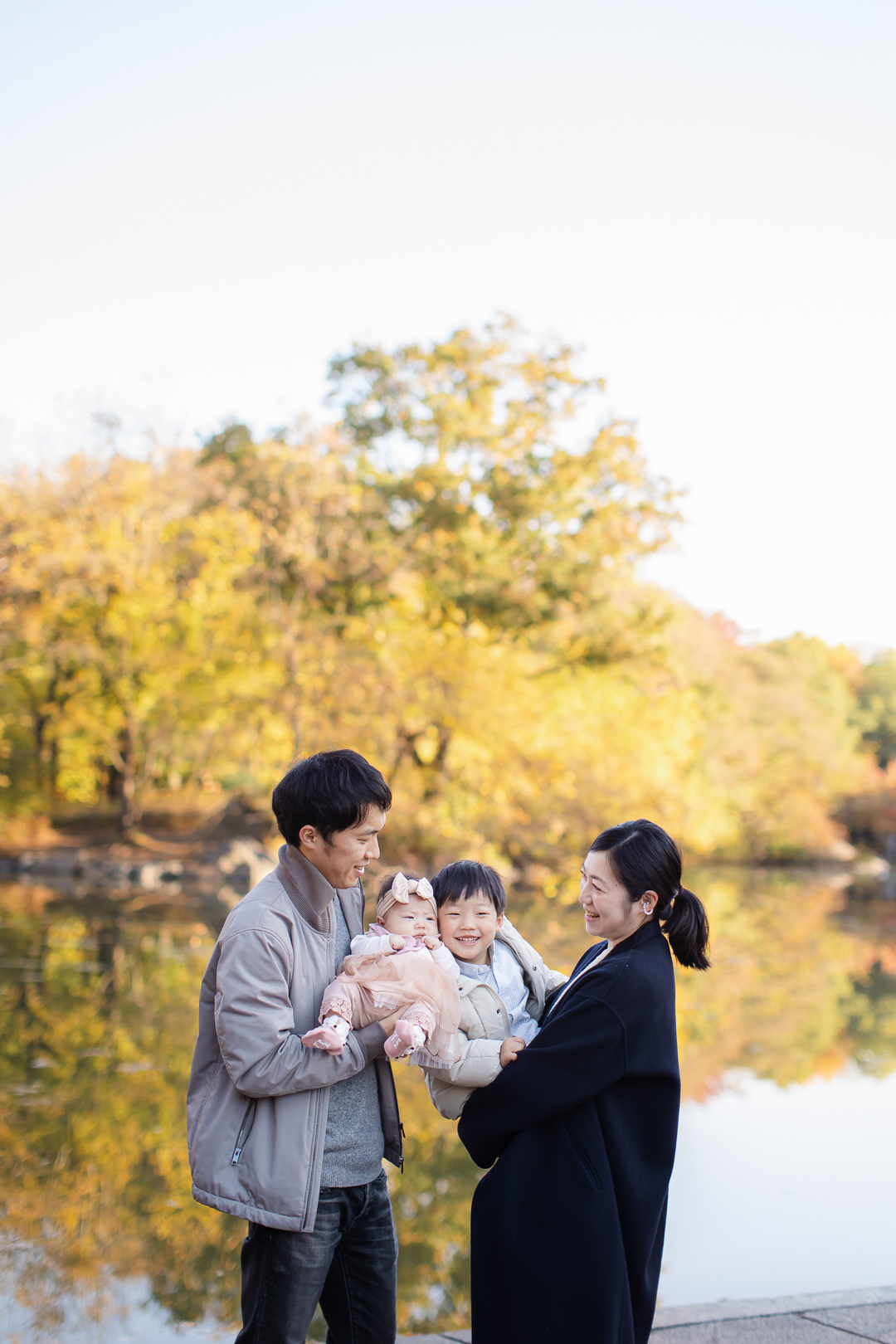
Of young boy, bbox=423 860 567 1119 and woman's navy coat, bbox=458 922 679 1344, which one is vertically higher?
young boy, bbox=423 860 567 1119

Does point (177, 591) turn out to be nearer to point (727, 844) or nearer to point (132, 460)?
point (132, 460)

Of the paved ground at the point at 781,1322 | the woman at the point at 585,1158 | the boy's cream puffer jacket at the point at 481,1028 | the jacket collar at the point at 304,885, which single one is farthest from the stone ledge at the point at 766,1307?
the jacket collar at the point at 304,885

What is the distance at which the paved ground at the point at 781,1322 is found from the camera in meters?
2.81

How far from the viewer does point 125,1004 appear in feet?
26.7

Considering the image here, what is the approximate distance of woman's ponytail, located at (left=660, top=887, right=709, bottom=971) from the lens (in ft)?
6.44

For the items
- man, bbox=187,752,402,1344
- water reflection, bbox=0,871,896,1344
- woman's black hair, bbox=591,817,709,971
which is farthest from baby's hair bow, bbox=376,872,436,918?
water reflection, bbox=0,871,896,1344

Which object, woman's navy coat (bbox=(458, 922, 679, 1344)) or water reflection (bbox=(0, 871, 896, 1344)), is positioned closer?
woman's navy coat (bbox=(458, 922, 679, 1344))

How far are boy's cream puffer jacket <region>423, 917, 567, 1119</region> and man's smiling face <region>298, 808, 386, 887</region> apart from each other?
329 millimetres

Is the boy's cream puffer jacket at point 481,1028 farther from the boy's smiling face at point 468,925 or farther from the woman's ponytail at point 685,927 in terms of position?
the woman's ponytail at point 685,927

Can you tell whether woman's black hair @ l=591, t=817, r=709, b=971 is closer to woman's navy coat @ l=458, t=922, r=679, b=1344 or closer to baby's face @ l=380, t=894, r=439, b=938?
woman's navy coat @ l=458, t=922, r=679, b=1344

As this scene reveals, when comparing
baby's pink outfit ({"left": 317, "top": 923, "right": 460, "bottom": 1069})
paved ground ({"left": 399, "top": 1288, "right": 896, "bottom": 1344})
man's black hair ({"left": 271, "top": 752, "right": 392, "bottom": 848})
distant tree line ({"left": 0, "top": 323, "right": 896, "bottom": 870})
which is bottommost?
paved ground ({"left": 399, "top": 1288, "right": 896, "bottom": 1344})

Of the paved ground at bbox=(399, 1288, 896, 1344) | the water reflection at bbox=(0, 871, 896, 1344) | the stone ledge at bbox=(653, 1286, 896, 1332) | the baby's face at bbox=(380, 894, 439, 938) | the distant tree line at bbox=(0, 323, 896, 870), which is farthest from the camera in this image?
the distant tree line at bbox=(0, 323, 896, 870)

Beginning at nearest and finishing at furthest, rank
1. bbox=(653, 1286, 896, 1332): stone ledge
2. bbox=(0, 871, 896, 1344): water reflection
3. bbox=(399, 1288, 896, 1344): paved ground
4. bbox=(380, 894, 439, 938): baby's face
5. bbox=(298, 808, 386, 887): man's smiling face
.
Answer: bbox=(298, 808, 386, 887): man's smiling face
bbox=(380, 894, 439, 938): baby's face
bbox=(399, 1288, 896, 1344): paved ground
bbox=(653, 1286, 896, 1332): stone ledge
bbox=(0, 871, 896, 1344): water reflection

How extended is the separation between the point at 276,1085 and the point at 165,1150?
3.95m
